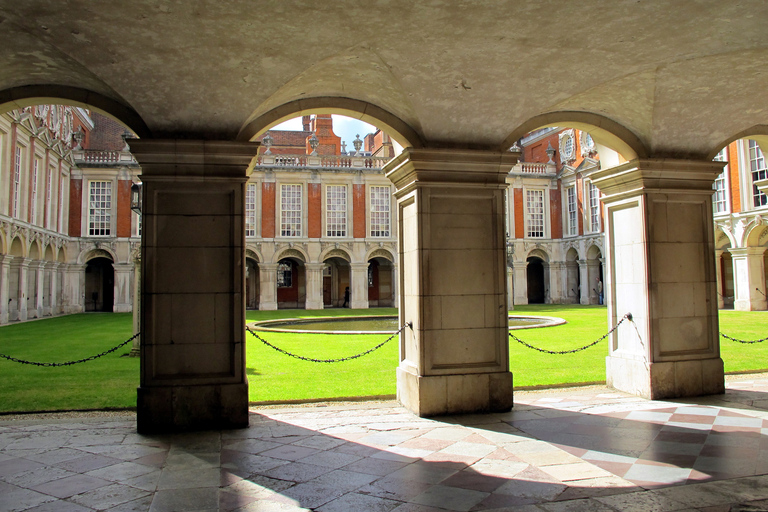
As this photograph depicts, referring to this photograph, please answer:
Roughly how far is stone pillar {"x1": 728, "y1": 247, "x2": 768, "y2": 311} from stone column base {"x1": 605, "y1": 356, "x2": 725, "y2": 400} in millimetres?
18931

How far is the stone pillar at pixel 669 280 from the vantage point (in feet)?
22.6

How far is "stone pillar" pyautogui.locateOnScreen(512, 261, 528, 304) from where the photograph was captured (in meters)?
33.4

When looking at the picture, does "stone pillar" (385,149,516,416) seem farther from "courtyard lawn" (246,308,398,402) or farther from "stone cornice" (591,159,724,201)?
"stone cornice" (591,159,724,201)

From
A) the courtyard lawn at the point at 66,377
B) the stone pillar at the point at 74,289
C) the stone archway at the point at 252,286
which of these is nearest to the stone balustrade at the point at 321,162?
the stone archway at the point at 252,286

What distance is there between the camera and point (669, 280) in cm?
697

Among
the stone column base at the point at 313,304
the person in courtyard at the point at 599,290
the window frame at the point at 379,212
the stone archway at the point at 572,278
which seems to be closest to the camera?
the stone column base at the point at 313,304

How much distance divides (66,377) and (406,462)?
643 cm

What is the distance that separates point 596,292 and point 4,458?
31.3m

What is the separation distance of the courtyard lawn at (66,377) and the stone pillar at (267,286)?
15.8m

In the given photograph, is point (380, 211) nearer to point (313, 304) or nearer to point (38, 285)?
point (313, 304)

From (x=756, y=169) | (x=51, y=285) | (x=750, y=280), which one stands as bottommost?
(x=750, y=280)

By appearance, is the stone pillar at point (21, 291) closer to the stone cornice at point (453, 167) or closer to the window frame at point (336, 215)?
the window frame at point (336, 215)

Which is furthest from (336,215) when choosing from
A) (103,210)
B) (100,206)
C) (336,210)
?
(100,206)

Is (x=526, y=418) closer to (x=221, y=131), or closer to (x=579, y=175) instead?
(x=221, y=131)
